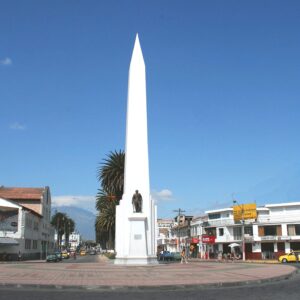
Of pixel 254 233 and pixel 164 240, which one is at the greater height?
pixel 254 233

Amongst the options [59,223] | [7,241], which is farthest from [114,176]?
[59,223]

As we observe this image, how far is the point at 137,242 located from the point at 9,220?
3566 cm

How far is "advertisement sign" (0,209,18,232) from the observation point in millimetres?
63906

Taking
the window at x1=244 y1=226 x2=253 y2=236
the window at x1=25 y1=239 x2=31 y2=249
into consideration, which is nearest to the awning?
the window at x1=25 y1=239 x2=31 y2=249

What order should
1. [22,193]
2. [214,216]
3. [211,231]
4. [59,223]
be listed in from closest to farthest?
[211,231]
[214,216]
[22,193]
[59,223]

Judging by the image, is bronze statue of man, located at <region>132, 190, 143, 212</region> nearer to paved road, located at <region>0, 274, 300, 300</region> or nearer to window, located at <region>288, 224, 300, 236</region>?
paved road, located at <region>0, 274, 300, 300</region>

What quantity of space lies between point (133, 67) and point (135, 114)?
14.7ft

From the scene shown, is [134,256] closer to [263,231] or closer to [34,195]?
[263,231]

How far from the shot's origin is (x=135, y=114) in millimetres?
37469

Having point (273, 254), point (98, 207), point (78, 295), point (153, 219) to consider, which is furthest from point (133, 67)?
point (273, 254)

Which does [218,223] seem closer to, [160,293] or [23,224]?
[23,224]

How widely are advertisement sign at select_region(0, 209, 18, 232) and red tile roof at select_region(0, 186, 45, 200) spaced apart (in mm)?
18973

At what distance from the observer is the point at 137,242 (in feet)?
113

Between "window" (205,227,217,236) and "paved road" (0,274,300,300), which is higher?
"window" (205,227,217,236)
